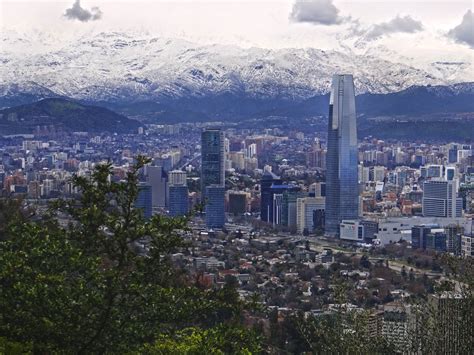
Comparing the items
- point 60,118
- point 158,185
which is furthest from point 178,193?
point 60,118

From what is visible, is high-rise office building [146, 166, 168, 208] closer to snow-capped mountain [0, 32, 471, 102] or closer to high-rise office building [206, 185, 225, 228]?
high-rise office building [206, 185, 225, 228]

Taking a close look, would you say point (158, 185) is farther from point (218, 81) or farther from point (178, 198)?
point (218, 81)

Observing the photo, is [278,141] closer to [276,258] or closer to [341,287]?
[276,258]

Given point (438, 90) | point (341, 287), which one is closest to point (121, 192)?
point (341, 287)

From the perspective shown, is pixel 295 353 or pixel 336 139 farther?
pixel 336 139

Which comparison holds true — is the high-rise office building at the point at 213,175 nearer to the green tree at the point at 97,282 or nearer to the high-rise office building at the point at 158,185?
the high-rise office building at the point at 158,185

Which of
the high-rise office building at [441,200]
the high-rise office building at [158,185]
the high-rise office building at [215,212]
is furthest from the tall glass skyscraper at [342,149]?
the high-rise office building at [158,185]
